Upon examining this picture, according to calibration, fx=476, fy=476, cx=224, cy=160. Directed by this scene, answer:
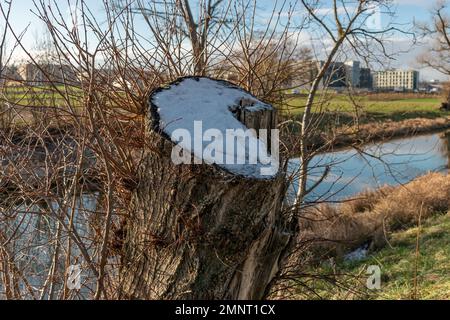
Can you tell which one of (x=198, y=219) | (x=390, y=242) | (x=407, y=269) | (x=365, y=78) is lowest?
(x=390, y=242)

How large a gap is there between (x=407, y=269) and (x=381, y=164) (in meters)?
1.44

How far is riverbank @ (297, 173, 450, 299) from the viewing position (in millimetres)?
5012

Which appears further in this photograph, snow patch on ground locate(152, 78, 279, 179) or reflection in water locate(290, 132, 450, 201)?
reflection in water locate(290, 132, 450, 201)

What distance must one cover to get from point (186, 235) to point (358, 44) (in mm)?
5211

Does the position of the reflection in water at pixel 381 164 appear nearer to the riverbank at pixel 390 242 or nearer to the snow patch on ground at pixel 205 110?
the riverbank at pixel 390 242

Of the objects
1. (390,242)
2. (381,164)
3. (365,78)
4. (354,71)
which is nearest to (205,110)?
(354,71)

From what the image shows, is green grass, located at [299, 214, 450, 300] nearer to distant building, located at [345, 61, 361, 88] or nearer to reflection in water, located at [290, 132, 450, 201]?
reflection in water, located at [290, 132, 450, 201]

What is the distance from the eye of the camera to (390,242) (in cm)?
750

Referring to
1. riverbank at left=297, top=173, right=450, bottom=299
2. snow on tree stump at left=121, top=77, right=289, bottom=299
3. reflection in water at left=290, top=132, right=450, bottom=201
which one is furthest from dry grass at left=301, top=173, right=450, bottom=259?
snow on tree stump at left=121, top=77, right=289, bottom=299

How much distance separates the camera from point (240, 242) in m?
1.77

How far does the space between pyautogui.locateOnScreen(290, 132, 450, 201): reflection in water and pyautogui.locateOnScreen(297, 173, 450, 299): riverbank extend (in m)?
0.36

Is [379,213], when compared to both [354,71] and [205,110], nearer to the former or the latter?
[354,71]
